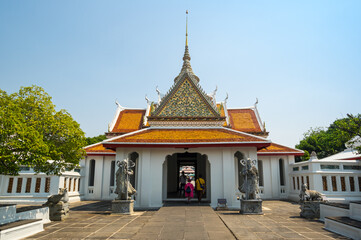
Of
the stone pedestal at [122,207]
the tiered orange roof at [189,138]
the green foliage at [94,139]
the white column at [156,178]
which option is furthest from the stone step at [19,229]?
the green foliage at [94,139]

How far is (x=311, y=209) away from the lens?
333 inches

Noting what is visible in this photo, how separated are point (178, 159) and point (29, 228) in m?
13.6

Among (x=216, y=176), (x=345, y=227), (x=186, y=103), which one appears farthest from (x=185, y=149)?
(x=345, y=227)

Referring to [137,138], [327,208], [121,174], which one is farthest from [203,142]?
[327,208]

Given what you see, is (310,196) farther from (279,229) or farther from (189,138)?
(189,138)

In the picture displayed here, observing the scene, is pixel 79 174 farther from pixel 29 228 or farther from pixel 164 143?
pixel 29 228

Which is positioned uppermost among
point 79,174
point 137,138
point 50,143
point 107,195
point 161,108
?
point 161,108

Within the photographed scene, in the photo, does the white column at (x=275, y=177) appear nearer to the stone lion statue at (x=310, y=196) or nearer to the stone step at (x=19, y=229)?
the stone lion statue at (x=310, y=196)

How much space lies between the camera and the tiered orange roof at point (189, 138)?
11508mm

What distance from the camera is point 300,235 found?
5.90 metres

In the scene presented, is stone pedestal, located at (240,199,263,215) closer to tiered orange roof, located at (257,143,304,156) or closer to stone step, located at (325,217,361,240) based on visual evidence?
stone step, located at (325,217,361,240)

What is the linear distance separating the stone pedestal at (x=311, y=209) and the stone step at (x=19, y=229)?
8.37 metres

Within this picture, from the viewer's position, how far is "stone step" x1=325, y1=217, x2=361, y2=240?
547cm

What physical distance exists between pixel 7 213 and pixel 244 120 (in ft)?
55.2
